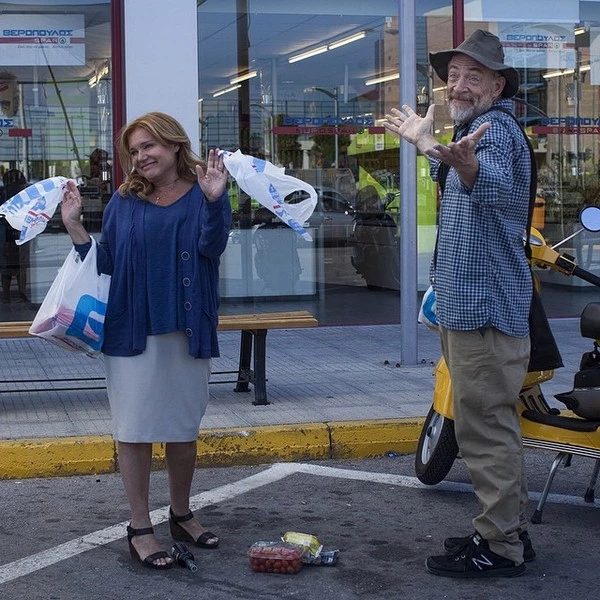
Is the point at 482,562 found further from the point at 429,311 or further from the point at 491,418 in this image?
the point at 429,311

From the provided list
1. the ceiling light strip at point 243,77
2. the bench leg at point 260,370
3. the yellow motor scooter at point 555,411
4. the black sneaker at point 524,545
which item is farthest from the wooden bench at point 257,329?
the ceiling light strip at point 243,77

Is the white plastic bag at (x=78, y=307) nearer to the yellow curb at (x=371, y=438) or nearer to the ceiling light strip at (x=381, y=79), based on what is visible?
the yellow curb at (x=371, y=438)

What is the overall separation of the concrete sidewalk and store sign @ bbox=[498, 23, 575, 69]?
11.4 feet

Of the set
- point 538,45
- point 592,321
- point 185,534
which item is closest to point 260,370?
point 185,534

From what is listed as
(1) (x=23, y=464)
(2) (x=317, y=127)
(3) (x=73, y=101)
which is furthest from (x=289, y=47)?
(1) (x=23, y=464)

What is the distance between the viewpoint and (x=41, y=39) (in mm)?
10922

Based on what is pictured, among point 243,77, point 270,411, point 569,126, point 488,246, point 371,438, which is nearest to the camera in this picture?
point 488,246

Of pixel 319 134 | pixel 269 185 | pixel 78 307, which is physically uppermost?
pixel 319 134

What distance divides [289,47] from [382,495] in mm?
6513

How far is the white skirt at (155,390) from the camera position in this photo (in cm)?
460

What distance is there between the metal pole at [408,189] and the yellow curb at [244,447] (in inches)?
70.4

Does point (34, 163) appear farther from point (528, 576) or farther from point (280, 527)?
point (528, 576)

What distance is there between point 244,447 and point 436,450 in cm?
138

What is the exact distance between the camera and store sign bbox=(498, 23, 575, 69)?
11672 millimetres
